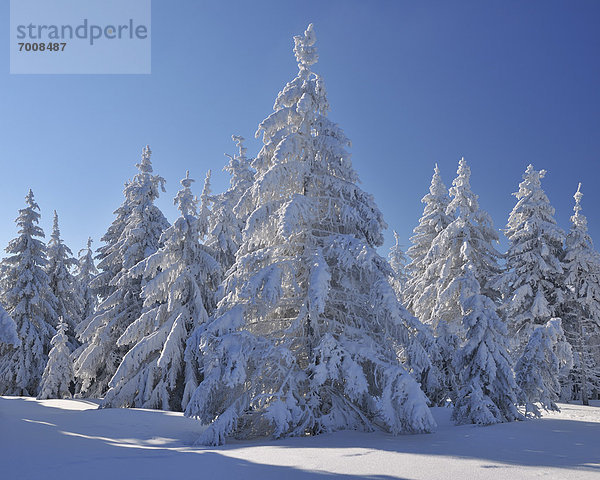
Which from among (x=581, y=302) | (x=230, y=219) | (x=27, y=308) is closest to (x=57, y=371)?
(x=27, y=308)

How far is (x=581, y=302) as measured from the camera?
23.4 meters

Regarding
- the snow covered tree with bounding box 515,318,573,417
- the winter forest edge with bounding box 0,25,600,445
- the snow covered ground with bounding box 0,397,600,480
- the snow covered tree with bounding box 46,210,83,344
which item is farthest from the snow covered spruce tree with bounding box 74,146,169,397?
the snow covered tree with bounding box 515,318,573,417

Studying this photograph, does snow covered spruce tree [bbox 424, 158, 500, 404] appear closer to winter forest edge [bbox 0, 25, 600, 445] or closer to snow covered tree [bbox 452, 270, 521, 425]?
winter forest edge [bbox 0, 25, 600, 445]

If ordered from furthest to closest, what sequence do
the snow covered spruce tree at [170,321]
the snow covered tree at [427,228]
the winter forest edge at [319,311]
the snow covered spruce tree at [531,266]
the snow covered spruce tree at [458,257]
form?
the snow covered tree at [427,228], the snow covered spruce tree at [531,266], the snow covered spruce tree at [458,257], the snow covered spruce tree at [170,321], the winter forest edge at [319,311]

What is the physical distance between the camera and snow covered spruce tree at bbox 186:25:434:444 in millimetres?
9438

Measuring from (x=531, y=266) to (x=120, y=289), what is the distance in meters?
24.5

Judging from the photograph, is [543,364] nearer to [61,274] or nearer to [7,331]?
[7,331]

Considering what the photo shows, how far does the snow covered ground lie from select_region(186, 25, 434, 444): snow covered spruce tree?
0.88 meters

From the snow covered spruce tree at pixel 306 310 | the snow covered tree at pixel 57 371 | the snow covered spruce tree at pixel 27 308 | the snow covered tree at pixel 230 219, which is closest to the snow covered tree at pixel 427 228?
the snow covered tree at pixel 230 219

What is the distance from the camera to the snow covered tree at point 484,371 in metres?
11.8

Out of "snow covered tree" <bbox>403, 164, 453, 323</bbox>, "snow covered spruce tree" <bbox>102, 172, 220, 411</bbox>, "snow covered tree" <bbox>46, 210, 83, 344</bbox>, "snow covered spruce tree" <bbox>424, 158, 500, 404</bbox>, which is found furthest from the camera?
"snow covered tree" <bbox>46, 210, 83, 344</bbox>

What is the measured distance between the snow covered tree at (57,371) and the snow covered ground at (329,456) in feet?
52.8

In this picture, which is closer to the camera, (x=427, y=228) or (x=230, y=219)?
(x=230, y=219)

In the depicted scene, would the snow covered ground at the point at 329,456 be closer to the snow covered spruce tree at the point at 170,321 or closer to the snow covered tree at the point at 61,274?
the snow covered spruce tree at the point at 170,321
